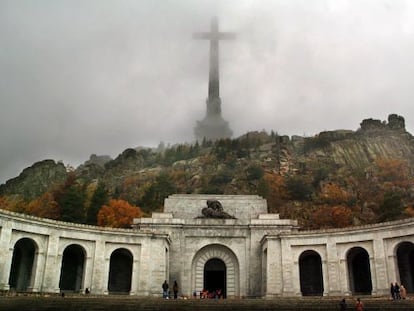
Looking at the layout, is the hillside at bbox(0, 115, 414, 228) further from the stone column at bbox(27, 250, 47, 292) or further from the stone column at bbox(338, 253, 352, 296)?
the stone column at bbox(338, 253, 352, 296)

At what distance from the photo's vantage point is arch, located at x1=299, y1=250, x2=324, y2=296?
130 ft

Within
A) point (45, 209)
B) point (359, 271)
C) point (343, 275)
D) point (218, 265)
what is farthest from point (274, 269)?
point (45, 209)

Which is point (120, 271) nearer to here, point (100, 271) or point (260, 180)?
point (100, 271)

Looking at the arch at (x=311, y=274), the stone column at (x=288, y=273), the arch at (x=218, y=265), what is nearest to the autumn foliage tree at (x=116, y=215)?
the arch at (x=218, y=265)

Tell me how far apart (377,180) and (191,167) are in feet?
159

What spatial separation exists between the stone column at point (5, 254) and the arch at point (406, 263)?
93.9 feet

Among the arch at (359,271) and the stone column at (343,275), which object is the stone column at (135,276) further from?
the arch at (359,271)

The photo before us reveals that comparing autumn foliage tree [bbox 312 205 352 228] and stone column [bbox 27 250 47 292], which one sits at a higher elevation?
autumn foliage tree [bbox 312 205 352 228]

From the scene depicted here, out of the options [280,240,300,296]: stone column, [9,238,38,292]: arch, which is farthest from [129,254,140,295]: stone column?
[280,240,300,296]: stone column

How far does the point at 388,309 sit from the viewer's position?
23.6m

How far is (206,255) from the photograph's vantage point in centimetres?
4222

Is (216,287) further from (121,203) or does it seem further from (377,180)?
(377,180)

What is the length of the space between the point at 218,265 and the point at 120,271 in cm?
889

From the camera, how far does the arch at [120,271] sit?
40.2 metres
